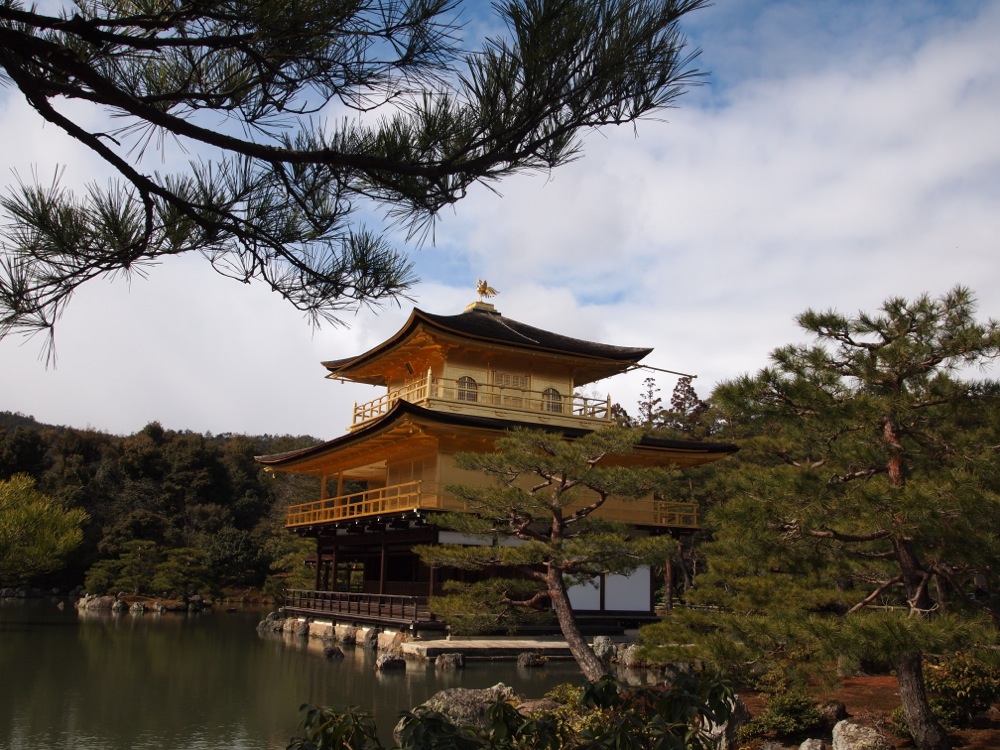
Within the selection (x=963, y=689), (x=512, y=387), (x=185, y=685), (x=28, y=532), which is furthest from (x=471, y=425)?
(x=963, y=689)

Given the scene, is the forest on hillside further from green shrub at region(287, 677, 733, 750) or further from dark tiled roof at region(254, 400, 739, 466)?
green shrub at region(287, 677, 733, 750)

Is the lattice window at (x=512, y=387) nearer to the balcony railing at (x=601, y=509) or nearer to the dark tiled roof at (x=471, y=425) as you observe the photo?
the dark tiled roof at (x=471, y=425)

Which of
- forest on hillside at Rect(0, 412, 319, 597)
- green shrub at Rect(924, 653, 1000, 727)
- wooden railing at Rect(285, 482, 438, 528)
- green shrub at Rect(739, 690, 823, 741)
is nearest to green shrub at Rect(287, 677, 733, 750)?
green shrub at Rect(739, 690, 823, 741)

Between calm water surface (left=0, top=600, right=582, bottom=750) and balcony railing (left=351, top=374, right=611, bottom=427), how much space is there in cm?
547

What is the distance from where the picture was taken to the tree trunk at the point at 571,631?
9672 millimetres

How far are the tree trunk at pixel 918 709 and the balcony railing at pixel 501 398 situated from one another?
12.0 meters

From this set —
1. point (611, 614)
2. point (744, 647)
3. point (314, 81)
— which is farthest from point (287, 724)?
point (611, 614)

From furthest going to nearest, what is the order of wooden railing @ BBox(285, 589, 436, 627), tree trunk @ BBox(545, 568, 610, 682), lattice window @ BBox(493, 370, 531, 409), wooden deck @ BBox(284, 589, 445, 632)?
lattice window @ BBox(493, 370, 531, 409) < wooden railing @ BBox(285, 589, 436, 627) < wooden deck @ BBox(284, 589, 445, 632) < tree trunk @ BBox(545, 568, 610, 682)

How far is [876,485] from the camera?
21.0ft

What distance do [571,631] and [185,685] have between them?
5357 millimetres

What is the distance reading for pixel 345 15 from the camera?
336 centimetres

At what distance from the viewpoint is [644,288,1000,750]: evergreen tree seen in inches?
252

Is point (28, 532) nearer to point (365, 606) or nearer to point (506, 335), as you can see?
point (365, 606)

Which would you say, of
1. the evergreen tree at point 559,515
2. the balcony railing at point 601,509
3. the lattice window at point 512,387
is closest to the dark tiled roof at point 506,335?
the lattice window at point 512,387
